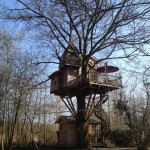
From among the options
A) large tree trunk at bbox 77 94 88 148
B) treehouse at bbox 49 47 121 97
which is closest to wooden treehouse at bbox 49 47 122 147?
treehouse at bbox 49 47 121 97

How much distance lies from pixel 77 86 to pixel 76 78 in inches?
41.0

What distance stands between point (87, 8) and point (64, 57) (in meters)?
14.2

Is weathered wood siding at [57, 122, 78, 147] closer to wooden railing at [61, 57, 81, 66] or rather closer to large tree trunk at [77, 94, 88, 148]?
large tree trunk at [77, 94, 88, 148]

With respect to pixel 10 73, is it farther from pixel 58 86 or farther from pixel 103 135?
pixel 103 135

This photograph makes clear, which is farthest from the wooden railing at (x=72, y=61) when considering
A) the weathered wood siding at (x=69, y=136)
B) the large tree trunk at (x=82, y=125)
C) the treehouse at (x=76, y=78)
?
the weathered wood siding at (x=69, y=136)

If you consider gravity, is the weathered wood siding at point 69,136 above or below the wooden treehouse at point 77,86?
below

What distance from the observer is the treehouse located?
20.1 metres

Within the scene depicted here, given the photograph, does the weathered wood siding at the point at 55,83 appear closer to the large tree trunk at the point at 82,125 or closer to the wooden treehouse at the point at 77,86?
the wooden treehouse at the point at 77,86

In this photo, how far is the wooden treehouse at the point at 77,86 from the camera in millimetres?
20375

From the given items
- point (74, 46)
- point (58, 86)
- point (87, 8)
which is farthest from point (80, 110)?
point (87, 8)

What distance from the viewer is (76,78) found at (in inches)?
836

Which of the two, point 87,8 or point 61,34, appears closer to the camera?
point 87,8

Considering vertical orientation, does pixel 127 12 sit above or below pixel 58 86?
above

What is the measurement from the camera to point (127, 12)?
1527cm
